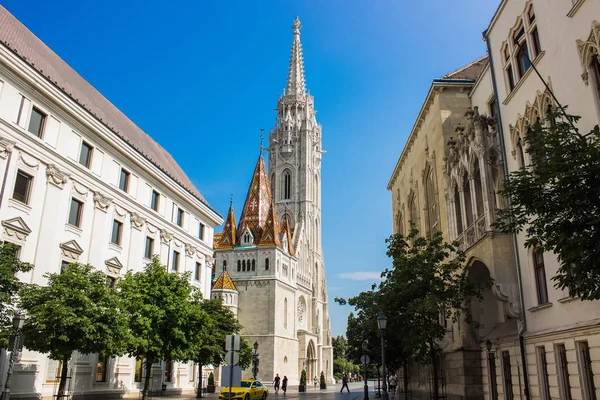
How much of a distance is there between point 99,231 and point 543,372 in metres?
22.0

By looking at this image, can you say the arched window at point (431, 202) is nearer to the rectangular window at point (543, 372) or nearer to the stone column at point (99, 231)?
the rectangular window at point (543, 372)

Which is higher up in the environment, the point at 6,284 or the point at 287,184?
the point at 287,184

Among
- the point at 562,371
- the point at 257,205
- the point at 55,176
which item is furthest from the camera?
the point at 257,205

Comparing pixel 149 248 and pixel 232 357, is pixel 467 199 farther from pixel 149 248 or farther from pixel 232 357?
pixel 149 248

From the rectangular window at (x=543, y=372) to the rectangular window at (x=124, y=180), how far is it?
23575mm

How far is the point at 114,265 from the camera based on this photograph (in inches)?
1104

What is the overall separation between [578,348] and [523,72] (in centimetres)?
952

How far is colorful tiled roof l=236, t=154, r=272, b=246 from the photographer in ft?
258

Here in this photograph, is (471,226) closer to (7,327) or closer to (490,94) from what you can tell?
(490,94)

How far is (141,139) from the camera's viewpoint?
1469 inches

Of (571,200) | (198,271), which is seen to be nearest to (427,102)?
(571,200)

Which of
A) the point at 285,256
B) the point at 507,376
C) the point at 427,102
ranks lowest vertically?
the point at 507,376

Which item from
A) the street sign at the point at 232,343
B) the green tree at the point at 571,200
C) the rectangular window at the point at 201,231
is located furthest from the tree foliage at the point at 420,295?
the rectangular window at the point at 201,231

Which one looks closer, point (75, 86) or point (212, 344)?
point (75, 86)
